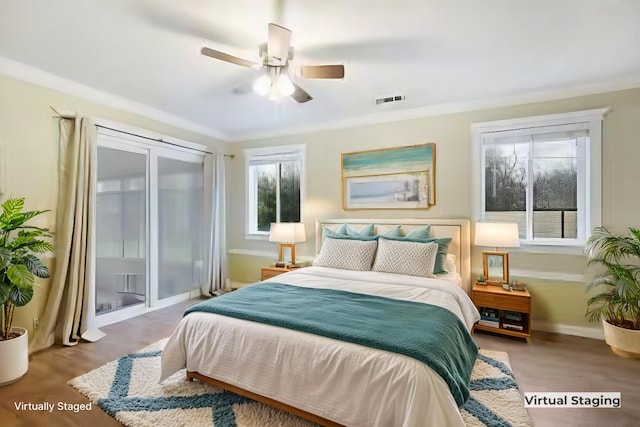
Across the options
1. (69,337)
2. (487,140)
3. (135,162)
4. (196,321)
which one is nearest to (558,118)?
(487,140)

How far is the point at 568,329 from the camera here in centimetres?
321

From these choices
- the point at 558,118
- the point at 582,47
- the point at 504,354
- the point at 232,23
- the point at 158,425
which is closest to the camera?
the point at 158,425

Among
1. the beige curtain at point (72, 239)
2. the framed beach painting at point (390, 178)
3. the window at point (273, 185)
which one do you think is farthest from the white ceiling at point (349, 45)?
the window at point (273, 185)

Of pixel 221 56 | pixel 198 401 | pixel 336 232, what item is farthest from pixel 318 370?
pixel 336 232

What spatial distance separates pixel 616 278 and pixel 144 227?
16.4 ft

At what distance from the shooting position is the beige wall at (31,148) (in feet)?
8.87

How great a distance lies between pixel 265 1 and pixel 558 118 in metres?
3.14

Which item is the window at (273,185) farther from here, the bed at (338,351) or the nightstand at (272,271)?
the bed at (338,351)

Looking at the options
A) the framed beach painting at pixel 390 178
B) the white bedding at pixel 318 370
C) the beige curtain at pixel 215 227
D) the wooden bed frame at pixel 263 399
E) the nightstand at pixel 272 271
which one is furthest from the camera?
the beige curtain at pixel 215 227

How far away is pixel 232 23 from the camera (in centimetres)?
214

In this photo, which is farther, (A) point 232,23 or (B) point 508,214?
(B) point 508,214

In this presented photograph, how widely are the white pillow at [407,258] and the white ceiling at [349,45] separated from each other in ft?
5.38

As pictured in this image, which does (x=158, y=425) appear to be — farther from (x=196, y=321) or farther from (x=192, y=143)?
(x=192, y=143)

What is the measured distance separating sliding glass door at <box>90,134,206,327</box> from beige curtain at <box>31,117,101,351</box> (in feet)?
0.67
